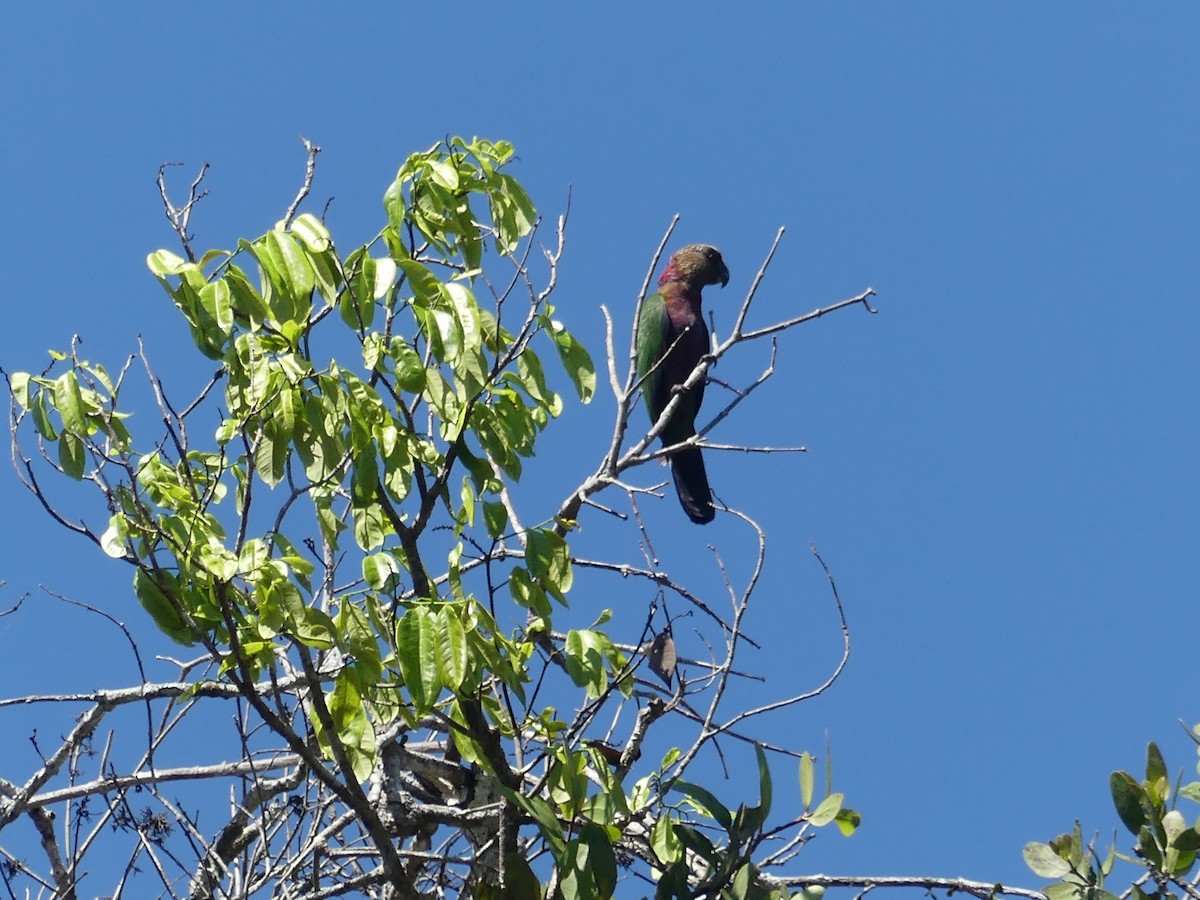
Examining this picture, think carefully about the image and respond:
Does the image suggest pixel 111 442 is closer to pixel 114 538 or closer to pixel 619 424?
pixel 114 538

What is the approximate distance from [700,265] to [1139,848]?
14.3ft

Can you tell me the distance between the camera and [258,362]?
2.27m

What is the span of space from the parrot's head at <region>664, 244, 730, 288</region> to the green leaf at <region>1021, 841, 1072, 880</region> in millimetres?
4320

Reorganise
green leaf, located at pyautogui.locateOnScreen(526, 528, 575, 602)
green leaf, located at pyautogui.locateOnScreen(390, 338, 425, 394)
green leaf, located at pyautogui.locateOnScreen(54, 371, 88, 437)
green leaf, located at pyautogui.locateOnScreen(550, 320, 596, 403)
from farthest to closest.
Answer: green leaf, located at pyautogui.locateOnScreen(550, 320, 596, 403) < green leaf, located at pyautogui.locateOnScreen(526, 528, 575, 602) < green leaf, located at pyautogui.locateOnScreen(390, 338, 425, 394) < green leaf, located at pyautogui.locateOnScreen(54, 371, 88, 437)

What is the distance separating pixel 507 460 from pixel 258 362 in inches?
22.3

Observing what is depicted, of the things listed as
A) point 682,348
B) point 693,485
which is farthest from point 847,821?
point 682,348

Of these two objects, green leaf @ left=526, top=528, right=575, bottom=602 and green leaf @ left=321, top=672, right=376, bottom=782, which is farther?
green leaf @ left=526, top=528, right=575, bottom=602

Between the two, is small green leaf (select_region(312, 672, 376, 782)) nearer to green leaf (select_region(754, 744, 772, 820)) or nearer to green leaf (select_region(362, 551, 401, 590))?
green leaf (select_region(362, 551, 401, 590))

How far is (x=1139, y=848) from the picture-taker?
2.39 meters

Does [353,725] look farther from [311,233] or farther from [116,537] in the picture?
[311,233]

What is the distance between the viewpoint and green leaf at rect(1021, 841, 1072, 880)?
2375mm

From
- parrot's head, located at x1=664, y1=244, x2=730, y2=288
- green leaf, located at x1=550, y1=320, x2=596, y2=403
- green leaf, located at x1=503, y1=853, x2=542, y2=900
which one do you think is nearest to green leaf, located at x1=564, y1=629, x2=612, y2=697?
green leaf, located at x1=503, y1=853, x2=542, y2=900

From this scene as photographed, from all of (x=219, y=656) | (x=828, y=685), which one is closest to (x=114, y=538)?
(x=219, y=656)

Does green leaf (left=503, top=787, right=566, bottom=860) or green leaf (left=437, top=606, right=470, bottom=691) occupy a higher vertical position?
green leaf (left=437, top=606, right=470, bottom=691)
